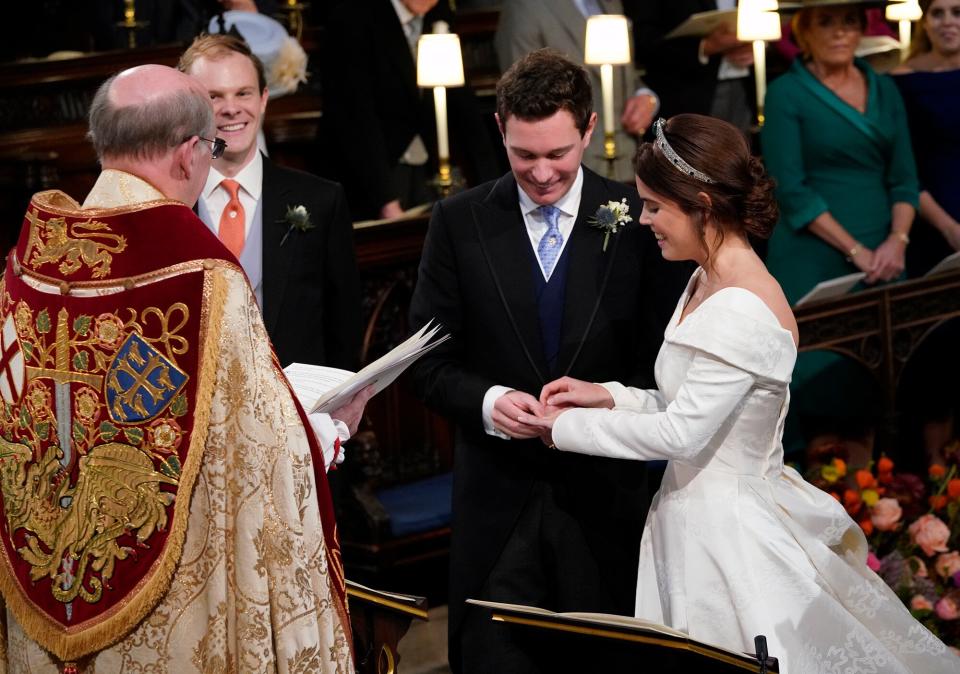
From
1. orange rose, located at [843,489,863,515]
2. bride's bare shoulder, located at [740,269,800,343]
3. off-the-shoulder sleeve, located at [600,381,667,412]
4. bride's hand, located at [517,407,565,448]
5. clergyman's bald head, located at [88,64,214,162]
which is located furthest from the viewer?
orange rose, located at [843,489,863,515]

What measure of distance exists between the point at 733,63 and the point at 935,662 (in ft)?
14.3

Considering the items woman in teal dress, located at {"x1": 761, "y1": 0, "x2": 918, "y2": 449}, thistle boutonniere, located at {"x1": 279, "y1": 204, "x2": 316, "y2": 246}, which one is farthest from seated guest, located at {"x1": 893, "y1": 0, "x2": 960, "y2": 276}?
thistle boutonniere, located at {"x1": 279, "y1": 204, "x2": 316, "y2": 246}

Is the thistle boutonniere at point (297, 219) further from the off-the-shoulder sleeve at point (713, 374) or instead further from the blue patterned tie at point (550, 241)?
the off-the-shoulder sleeve at point (713, 374)

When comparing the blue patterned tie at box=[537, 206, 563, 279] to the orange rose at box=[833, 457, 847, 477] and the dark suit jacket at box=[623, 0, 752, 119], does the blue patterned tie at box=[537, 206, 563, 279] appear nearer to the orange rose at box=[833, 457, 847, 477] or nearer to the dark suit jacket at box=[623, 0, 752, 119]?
the orange rose at box=[833, 457, 847, 477]

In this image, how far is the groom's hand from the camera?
3145mm

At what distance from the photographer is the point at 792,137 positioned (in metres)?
5.38

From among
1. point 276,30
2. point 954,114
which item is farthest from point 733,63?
point 276,30

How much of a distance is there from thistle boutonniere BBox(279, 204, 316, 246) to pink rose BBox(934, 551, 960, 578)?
7.02ft

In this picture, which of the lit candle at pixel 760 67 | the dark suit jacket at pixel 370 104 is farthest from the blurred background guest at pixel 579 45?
the lit candle at pixel 760 67

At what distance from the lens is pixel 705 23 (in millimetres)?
6301

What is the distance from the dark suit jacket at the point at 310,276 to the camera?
12.6 feet

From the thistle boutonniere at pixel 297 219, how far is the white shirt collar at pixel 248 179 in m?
0.12

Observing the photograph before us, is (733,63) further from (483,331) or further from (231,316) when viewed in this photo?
(231,316)

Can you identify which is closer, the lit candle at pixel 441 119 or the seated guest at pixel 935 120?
the lit candle at pixel 441 119
